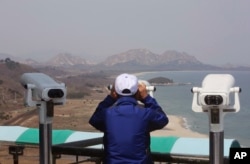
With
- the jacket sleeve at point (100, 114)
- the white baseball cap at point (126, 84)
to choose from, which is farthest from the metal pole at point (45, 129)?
the white baseball cap at point (126, 84)

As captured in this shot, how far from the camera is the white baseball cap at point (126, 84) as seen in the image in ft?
7.97

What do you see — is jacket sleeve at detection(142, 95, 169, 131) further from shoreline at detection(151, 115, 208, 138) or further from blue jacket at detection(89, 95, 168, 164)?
shoreline at detection(151, 115, 208, 138)

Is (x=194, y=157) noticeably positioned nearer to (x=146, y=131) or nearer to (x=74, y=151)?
(x=146, y=131)

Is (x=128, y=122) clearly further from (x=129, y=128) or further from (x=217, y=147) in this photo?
(x=217, y=147)

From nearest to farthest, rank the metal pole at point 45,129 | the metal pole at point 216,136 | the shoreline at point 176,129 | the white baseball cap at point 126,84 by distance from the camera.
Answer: the metal pole at point 216,136 → the white baseball cap at point 126,84 → the metal pole at point 45,129 → the shoreline at point 176,129

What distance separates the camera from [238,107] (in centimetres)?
231

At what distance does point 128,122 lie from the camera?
7.90ft

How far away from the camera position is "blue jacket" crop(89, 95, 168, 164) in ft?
7.84

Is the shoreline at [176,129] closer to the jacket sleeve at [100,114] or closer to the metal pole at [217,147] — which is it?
the jacket sleeve at [100,114]

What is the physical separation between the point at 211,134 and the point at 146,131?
0.30 m

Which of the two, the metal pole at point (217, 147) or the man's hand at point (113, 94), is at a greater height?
the man's hand at point (113, 94)

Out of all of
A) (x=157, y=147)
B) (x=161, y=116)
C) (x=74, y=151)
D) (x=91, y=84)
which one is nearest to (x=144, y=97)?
(x=161, y=116)

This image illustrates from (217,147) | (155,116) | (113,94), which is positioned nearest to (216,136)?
(217,147)

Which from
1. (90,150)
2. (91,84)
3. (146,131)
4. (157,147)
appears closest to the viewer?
(146,131)
